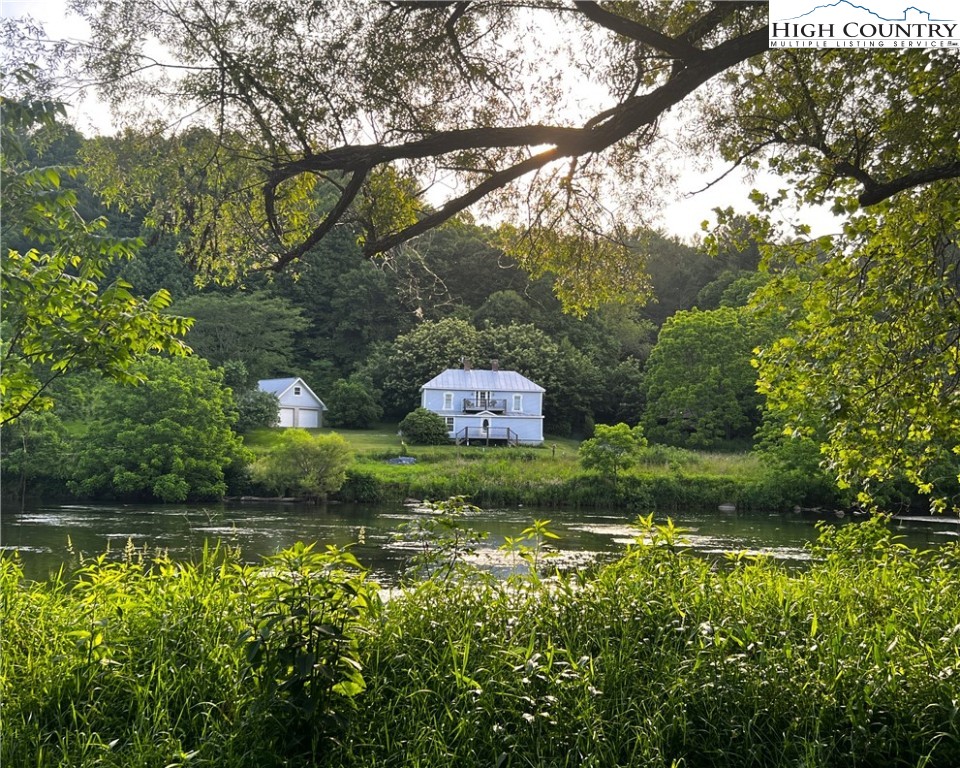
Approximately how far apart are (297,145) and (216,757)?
303 centimetres

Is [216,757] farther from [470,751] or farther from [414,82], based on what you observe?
[414,82]

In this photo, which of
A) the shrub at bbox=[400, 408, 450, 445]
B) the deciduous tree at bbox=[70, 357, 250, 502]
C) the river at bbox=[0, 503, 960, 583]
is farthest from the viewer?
the shrub at bbox=[400, 408, 450, 445]

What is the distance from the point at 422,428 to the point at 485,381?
6142 mm

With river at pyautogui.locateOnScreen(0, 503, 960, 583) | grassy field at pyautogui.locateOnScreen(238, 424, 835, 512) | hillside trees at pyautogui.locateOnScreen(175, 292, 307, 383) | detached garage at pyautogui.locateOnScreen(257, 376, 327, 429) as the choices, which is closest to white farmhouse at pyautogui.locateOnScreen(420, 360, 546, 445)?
detached garage at pyautogui.locateOnScreen(257, 376, 327, 429)

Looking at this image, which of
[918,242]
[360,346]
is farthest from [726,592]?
[360,346]

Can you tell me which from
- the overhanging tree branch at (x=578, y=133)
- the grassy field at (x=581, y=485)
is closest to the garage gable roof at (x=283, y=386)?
the grassy field at (x=581, y=485)

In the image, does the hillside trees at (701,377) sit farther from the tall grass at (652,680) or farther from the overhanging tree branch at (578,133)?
the tall grass at (652,680)

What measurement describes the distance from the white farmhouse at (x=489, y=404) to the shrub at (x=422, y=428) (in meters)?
3.53

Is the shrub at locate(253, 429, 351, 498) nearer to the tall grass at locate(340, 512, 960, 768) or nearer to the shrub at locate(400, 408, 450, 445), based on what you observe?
the shrub at locate(400, 408, 450, 445)

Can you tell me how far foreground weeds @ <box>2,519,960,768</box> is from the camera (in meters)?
2.50

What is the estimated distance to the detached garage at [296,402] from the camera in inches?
1033

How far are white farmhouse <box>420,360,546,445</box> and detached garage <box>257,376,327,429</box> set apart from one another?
4.34 m

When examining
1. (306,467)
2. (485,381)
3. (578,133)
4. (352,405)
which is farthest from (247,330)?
(578,133)

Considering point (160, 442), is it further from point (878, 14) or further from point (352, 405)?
point (878, 14)
